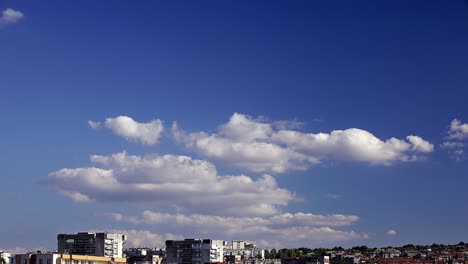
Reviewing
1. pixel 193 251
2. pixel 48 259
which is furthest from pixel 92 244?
pixel 48 259

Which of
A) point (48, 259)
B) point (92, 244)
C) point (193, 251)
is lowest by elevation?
point (48, 259)

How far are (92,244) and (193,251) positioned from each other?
14.5m

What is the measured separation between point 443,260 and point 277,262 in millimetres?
39004

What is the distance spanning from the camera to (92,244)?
101500 millimetres

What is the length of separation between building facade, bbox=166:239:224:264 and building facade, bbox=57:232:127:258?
27.9 ft

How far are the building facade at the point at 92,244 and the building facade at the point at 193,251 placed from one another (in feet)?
27.9

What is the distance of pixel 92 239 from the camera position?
101688mm

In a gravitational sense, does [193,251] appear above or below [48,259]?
above

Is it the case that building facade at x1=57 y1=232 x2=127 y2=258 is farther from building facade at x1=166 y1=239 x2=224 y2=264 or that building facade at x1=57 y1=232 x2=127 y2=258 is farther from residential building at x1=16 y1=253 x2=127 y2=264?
residential building at x1=16 y1=253 x2=127 y2=264

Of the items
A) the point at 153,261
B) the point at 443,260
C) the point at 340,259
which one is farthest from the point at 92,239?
the point at 443,260

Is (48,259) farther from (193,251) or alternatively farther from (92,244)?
(193,251)

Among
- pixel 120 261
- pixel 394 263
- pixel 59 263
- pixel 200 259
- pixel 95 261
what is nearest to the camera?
pixel 59 263

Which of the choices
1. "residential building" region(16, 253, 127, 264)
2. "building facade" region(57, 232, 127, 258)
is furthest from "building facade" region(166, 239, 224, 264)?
"residential building" region(16, 253, 127, 264)

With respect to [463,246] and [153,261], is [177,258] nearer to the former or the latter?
[153,261]
